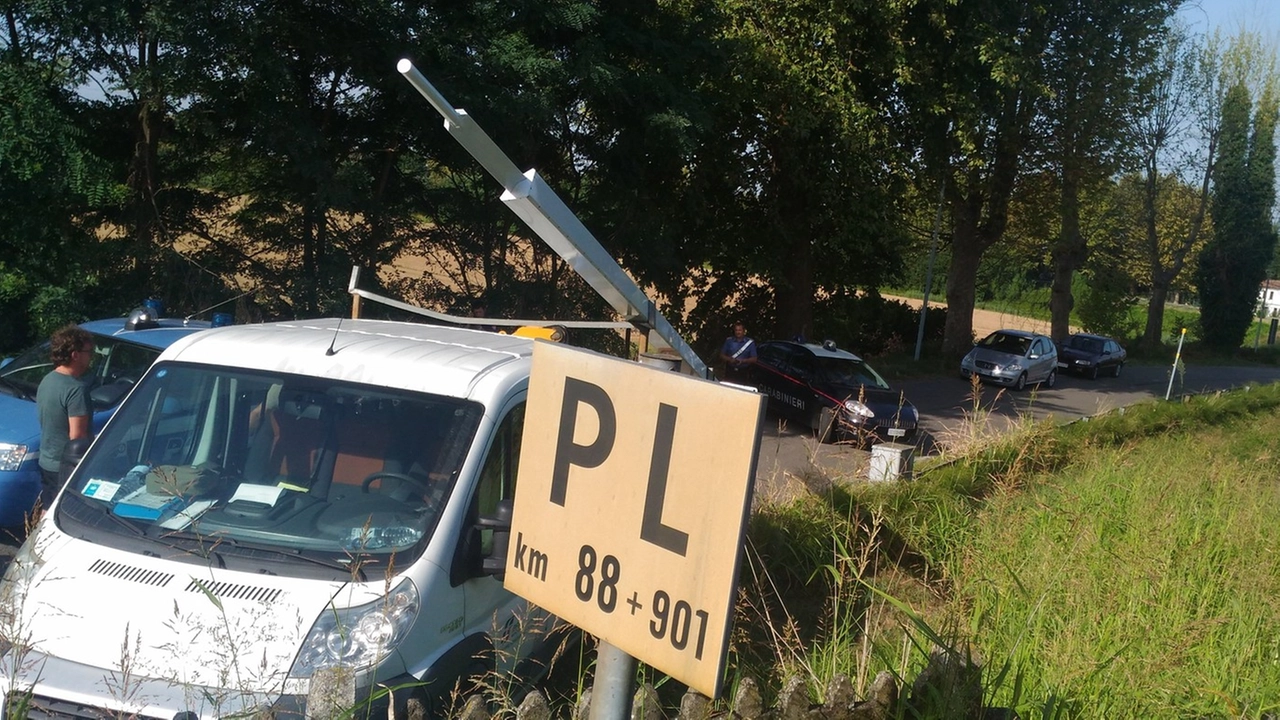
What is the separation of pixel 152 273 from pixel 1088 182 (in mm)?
22427

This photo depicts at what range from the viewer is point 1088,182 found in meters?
27.8

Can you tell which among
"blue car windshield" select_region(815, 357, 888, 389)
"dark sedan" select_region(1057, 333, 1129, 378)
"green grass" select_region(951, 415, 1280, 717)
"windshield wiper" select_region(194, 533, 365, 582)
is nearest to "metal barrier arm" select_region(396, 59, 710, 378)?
"windshield wiper" select_region(194, 533, 365, 582)

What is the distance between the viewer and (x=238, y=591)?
3910 mm

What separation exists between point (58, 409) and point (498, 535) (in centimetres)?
381

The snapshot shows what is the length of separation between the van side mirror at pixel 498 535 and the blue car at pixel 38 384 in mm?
3638

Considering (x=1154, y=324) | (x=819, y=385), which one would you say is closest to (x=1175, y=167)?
(x=1154, y=324)

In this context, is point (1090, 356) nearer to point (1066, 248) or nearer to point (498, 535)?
point (1066, 248)

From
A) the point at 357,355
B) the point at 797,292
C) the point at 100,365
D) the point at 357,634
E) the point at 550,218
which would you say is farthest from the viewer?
the point at 797,292

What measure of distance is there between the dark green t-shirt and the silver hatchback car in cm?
2473

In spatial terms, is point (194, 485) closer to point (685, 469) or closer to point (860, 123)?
point (685, 469)

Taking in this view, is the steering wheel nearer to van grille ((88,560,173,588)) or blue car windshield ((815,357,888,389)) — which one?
van grille ((88,560,173,588))

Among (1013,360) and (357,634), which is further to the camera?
(1013,360)

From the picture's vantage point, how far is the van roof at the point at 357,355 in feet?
15.9

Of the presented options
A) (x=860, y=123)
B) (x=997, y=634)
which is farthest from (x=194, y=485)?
(x=860, y=123)
